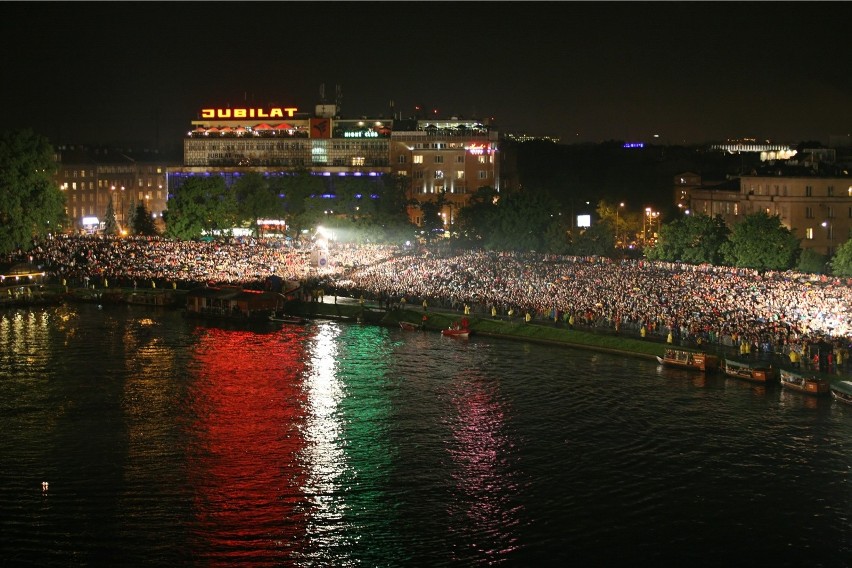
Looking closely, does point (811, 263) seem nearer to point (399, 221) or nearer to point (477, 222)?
point (477, 222)

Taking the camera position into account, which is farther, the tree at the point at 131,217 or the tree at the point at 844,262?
the tree at the point at 131,217

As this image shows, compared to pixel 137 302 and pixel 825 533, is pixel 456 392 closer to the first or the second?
pixel 825 533

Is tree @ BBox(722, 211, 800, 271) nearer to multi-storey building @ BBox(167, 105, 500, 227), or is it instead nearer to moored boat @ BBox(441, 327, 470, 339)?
moored boat @ BBox(441, 327, 470, 339)

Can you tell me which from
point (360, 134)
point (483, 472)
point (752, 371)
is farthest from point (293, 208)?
point (483, 472)

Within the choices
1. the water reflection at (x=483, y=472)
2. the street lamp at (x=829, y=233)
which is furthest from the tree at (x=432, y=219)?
the water reflection at (x=483, y=472)

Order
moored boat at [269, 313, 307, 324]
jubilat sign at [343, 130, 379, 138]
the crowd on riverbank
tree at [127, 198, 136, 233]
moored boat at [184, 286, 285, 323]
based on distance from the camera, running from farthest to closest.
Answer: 1. tree at [127, 198, 136, 233]
2. jubilat sign at [343, 130, 379, 138]
3. moored boat at [184, 286, 285, 323]
4. moored boat at [269, 313, 307, 324]
5. the crowd on riverbank

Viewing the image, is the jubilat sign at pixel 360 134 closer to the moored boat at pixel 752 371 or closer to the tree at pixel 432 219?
the tree at pixel 432 219

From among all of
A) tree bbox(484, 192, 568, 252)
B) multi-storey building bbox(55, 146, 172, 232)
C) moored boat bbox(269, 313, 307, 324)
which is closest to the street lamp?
tree bbox(484, 192, 568, 252)
